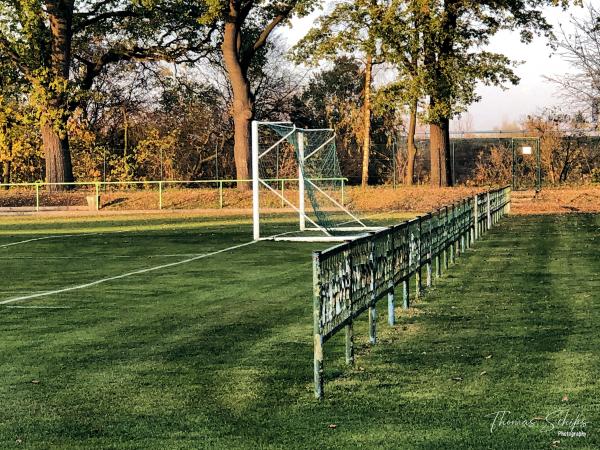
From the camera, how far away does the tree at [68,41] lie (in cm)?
5275

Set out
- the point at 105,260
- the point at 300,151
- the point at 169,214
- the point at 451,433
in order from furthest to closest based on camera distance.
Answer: the point at 169,214
the point at 300,151
the point at 105,260
the point at 451,433

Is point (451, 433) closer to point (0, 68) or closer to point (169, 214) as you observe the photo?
point (169, 214)

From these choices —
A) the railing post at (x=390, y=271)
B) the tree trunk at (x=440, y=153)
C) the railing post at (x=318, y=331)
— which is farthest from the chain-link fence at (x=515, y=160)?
the railing post at (x=318, y=331)

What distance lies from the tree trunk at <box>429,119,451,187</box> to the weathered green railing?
3012 cm

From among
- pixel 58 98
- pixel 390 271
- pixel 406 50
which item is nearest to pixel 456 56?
pixel 406 50

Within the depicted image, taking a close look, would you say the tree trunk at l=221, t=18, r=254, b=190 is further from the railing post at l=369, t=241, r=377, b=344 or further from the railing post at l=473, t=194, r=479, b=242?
the railing post at l=369, t=241, r=377, b=344

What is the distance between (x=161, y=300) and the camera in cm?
1727

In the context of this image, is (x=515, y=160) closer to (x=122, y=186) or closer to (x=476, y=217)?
(x=122, y=186)

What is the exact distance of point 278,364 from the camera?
1122 centimetres

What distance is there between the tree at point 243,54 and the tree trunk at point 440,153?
345 inches

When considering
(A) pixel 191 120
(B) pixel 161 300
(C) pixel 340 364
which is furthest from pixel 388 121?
(C) pixel 340 364

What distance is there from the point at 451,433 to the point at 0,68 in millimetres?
48685

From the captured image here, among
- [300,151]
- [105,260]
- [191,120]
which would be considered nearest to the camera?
[105,260]

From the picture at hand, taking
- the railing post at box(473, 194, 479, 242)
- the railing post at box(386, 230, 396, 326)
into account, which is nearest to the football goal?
the railing post at box(473, 194, 479, 242)
